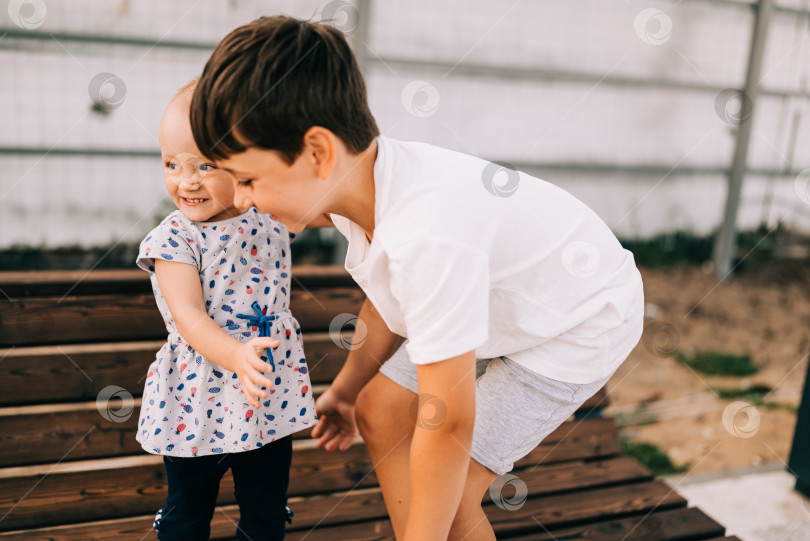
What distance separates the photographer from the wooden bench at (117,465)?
1846mm

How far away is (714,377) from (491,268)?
115 inches

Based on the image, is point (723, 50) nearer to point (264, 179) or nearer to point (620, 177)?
point (620, 177)

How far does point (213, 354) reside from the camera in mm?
1414

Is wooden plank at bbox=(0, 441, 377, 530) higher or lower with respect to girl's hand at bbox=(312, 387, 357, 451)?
lower

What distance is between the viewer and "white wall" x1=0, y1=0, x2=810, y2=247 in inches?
136

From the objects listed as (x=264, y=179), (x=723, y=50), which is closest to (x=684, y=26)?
(x=723, y=50)

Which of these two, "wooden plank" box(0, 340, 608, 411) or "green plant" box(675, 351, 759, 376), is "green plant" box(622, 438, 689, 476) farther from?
"wooden plank" box(0, 340, 608, 411)

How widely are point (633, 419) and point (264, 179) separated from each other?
8.57ft

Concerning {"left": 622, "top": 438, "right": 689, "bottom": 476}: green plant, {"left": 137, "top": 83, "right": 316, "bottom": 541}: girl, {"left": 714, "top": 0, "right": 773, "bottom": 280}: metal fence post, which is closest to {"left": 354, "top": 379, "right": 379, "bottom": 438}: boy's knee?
{"left": 137, "top": 83, "right": 316, "bottom": 541}: girl

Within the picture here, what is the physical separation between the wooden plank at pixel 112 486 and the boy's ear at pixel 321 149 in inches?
41.7

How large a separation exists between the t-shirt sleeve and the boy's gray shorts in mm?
301

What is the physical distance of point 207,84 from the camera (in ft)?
4.19

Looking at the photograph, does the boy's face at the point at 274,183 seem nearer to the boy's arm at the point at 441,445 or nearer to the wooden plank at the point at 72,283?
the boy's arm at the point at 441,445

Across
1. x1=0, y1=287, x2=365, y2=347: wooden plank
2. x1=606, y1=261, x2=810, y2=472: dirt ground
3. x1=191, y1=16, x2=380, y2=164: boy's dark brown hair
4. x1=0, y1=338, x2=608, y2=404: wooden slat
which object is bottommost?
x1=606, y1=261, x2=810, y2=472: dirt ground
